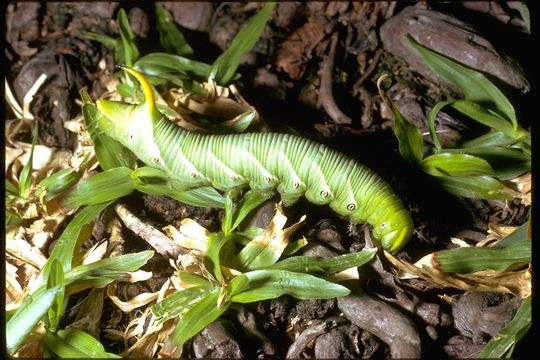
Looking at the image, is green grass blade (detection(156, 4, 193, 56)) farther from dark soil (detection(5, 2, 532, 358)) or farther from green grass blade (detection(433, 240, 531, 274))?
green grass blade (detection(433, 240, 531, 274))

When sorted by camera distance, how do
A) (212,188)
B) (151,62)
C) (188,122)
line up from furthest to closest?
(151,62)
(188,122)
(212,188)

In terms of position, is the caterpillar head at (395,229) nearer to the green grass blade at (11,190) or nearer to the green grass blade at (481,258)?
the green grass blade at (481,258)

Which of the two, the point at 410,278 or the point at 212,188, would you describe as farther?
the point at 212,188

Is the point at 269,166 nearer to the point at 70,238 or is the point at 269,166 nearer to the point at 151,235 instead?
the point at 151,235

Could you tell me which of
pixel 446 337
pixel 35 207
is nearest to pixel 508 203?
pixel 446 337

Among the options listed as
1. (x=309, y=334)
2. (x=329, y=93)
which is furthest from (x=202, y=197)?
(x=329, y=93)

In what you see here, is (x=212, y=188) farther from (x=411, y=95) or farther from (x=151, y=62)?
(x=411, y=95)
